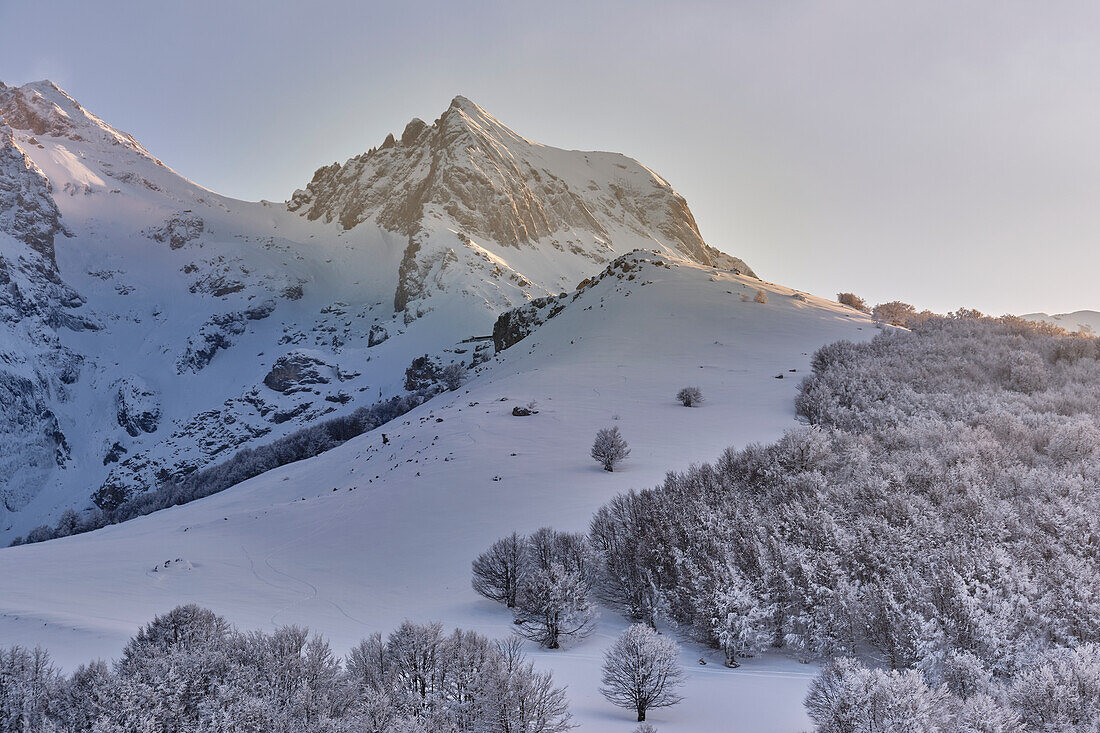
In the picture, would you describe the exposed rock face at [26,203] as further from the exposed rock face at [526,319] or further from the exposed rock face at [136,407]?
Result: the exposed rock face at [526,319]

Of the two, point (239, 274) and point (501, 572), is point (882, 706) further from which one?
point (239, 274)

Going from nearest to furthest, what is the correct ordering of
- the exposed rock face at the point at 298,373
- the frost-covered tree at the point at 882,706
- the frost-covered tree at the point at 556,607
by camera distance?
1. the frost-covered tree at the point at 882,706
2. the frost-covered tree at the point at 556,607
3. the exposed rock face at the point at 298,373

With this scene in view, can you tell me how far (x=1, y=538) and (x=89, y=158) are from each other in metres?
118

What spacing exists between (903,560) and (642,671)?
5.43 metres

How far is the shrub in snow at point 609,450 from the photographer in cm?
2103

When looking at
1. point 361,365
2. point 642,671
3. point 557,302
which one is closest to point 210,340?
point 361,365

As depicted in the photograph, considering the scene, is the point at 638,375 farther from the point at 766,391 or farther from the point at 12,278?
the point at 12,278

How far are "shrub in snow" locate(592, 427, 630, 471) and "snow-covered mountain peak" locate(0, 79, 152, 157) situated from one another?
202584mm

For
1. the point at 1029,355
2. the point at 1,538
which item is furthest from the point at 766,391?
the point at 1,538

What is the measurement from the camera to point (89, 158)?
15712cm

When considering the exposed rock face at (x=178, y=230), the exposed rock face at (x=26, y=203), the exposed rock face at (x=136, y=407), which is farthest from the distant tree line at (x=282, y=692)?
the exposed rock face at (x=178, y=230)

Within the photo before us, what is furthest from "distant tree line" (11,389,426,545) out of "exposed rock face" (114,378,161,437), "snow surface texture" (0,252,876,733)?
"exposed rock face" (114,378,161,437)

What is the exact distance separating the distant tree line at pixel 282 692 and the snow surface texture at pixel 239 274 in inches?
2852

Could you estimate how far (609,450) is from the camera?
21.1m
